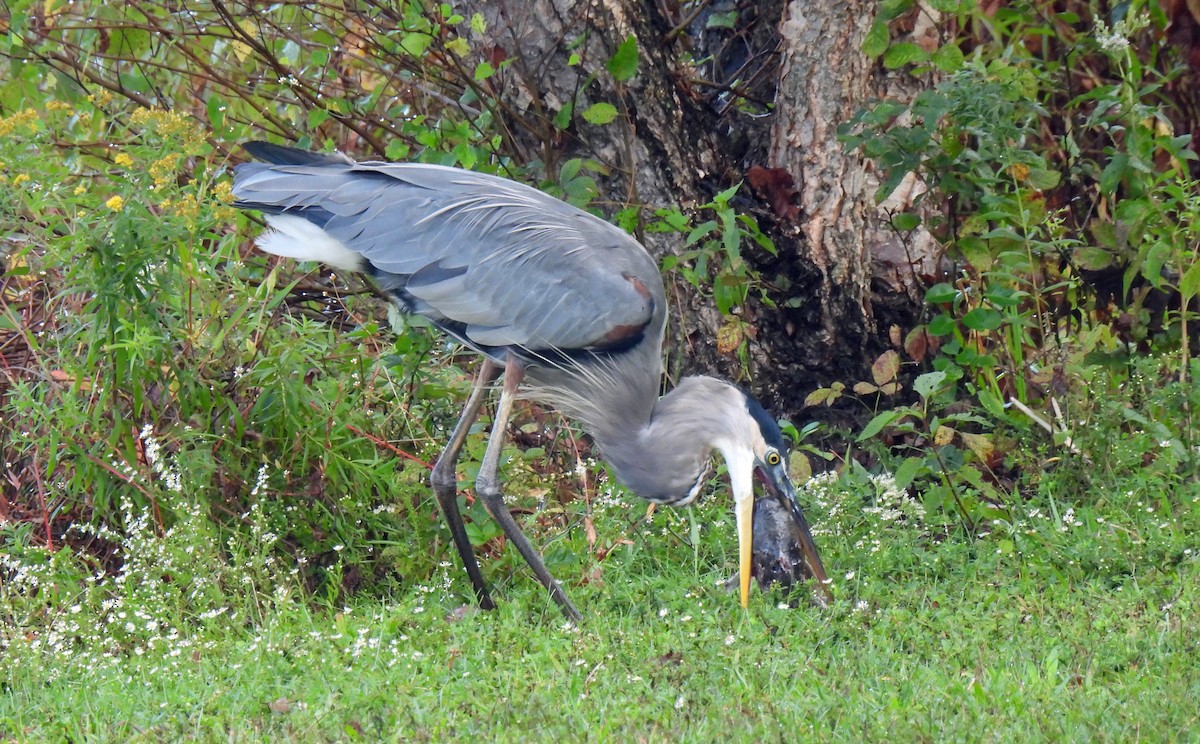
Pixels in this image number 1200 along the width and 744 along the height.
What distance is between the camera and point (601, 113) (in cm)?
561

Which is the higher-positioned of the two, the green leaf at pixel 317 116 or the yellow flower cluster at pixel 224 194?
the green leaf at pixel 317 116

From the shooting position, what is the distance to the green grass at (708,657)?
3.42 m

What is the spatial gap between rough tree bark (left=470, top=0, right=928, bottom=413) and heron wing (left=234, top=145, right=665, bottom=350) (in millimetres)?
782

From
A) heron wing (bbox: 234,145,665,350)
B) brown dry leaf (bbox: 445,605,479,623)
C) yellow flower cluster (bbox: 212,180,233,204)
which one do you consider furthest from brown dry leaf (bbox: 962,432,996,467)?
yellow flower cluster (bbox: 212,180,233,204)

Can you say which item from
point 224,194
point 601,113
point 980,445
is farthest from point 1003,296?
point 224,194

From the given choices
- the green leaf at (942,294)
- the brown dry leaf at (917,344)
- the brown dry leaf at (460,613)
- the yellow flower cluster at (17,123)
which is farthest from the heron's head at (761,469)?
the yellow flower cluster at (17,123)

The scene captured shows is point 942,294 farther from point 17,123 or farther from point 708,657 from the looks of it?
point 17,123

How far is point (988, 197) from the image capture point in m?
5.06

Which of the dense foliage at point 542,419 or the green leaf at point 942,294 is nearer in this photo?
the dense foliage at point 542,419

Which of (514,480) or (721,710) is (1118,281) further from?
(721,710)

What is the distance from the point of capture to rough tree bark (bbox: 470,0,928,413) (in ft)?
19.1

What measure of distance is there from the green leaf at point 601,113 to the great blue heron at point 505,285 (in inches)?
19.0

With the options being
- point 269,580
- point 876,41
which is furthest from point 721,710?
point 876,41

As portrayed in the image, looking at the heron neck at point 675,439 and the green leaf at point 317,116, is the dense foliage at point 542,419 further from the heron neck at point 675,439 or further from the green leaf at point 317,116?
the heron neck at point 675,439
